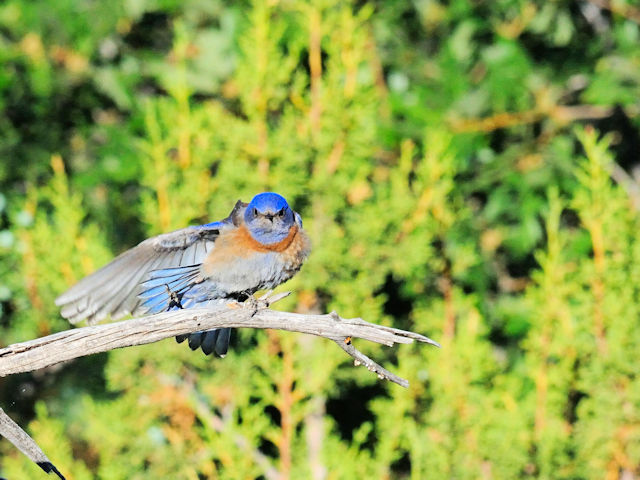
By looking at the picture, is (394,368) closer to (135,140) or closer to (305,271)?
(305,271)

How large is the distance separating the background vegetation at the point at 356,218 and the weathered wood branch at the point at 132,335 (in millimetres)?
1146

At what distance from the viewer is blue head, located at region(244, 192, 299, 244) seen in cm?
365

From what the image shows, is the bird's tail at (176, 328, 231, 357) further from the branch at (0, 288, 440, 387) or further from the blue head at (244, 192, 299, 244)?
the branch at (0, 288, 440, 387)

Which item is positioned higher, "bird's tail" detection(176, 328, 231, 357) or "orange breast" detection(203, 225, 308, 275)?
"orange breast" detection(203, 225, 308, 275)

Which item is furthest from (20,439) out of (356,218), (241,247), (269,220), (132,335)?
(356,218)

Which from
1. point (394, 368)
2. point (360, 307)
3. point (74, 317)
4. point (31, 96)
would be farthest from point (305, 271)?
point (31, 96)

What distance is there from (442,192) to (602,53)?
5.93ft

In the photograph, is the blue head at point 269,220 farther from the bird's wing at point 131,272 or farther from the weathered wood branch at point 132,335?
the weathered wood branch at point 132,335

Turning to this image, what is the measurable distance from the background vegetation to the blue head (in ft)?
1.50

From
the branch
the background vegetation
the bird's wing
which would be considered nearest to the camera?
the branch

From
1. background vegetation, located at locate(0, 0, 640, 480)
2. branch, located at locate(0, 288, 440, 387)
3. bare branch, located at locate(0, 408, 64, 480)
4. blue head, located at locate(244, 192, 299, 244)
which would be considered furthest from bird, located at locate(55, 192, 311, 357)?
bare branch, located at locate(0, 408, 64, 480)

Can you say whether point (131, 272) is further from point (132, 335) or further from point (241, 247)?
point (132, 335)

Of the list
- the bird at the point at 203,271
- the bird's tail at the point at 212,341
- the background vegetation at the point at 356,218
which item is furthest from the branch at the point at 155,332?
the background vegetation at the point at 356,218

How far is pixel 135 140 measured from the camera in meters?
5.06
